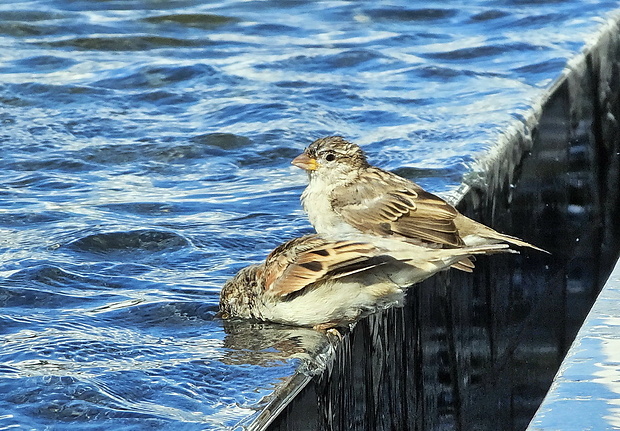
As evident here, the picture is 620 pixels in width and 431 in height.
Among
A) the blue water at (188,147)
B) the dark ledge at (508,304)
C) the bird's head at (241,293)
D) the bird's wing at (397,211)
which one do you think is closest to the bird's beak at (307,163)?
the bird's wing at (397,211)

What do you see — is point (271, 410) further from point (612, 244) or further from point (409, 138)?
point (612, 244)

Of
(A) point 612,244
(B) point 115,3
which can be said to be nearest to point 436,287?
(A) point 612,244

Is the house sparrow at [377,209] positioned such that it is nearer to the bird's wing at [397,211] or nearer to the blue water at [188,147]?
the bird's wing at [397,211]

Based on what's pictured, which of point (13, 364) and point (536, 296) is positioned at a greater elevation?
point (13, 364)

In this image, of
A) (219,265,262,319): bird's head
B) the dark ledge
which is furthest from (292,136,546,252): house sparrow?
(219,265,262,319): bird's head

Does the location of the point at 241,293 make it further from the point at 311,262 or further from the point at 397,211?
the point at 397,211

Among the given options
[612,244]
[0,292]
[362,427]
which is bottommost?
[612,244]

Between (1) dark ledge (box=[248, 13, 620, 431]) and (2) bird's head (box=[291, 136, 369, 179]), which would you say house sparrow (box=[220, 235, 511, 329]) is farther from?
(2) bird's head (box=[291, 136, 369, 179])
